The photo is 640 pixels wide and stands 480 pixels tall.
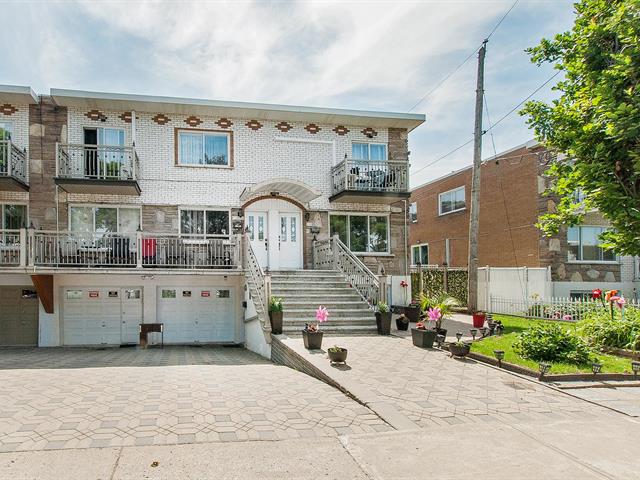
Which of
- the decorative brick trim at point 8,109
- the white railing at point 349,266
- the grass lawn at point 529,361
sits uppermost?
the decorative brick trim at point 8,109

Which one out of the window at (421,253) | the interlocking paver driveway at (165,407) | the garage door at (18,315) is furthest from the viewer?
the window at (421,253)

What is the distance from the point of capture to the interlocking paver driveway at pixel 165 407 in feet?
16.2

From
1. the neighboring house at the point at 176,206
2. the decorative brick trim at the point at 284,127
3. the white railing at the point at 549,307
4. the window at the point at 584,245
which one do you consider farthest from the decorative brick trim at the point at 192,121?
the window at the point at 584,245

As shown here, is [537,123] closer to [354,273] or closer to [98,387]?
[354,273]

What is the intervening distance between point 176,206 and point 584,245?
56.3ft

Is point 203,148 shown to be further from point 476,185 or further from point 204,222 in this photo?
point 476,185

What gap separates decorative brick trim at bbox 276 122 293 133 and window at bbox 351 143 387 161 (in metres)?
2.56

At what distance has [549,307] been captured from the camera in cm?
1515

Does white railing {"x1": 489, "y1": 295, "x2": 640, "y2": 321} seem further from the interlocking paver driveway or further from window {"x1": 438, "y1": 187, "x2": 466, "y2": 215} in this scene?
the interlocking paver driveway

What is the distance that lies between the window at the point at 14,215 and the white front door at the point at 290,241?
8636mm

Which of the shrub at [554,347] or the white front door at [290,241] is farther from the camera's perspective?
the white front door at [290,241]

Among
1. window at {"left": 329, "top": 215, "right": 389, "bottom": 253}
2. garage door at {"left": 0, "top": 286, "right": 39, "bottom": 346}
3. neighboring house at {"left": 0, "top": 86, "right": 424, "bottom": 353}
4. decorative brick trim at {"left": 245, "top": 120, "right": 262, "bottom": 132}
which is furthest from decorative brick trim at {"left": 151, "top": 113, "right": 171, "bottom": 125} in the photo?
garage door at {"left": 0, "top": 286, "right": 39, "bottom": 346}

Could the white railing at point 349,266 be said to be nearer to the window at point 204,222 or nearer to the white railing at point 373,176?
the white railing at point 373,176

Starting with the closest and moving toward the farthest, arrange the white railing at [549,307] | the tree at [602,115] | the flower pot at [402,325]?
the tree at [602,115], the flower pot at [402,325], the white railing at [549,307]
